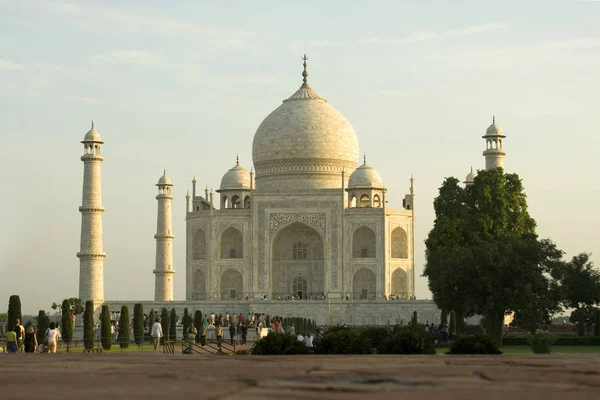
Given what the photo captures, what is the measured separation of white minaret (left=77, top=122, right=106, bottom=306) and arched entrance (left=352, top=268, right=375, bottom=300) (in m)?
10.5

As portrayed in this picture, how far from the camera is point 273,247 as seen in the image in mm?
47156

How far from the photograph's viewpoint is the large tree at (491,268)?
2800 cm

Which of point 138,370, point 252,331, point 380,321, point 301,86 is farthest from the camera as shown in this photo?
point 301,86

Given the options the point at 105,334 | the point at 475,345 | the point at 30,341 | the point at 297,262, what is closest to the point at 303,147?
the point at 297,262

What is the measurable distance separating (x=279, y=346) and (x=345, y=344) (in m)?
0.91

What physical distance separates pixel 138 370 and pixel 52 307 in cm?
3601

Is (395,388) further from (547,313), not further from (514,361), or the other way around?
(547,313)

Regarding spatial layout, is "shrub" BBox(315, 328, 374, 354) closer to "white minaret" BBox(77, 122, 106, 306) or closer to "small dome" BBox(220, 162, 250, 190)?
"white minaret" BBox(77, 122, 106, 306)

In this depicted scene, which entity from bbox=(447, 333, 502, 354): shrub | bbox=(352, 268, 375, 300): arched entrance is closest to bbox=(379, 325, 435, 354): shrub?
bbox=(447, 333, 502, 354): shrub

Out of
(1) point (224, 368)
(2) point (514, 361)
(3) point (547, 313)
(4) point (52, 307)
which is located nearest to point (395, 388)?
(1) point (224, 368)

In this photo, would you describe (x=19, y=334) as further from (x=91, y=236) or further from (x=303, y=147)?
(x=303, y=147)

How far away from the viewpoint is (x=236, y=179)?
160 feet

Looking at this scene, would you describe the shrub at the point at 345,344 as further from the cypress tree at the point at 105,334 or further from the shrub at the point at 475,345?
the cypress tree at the point at 105,334

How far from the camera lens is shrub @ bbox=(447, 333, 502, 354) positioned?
1361 centimetres
